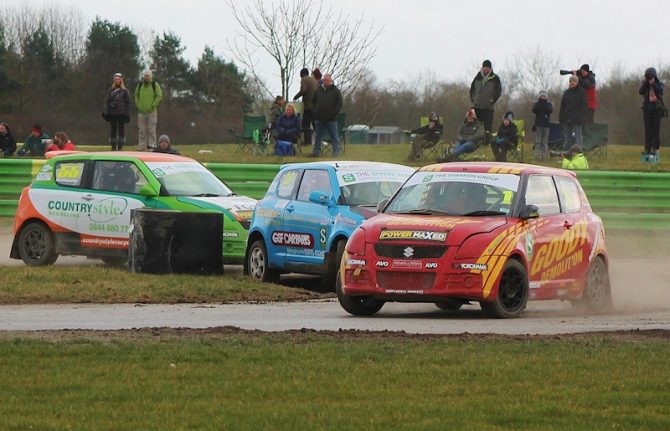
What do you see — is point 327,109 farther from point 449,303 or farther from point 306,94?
point 449,303

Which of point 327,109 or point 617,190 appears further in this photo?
point 327,109

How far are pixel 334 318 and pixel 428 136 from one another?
1910 cm

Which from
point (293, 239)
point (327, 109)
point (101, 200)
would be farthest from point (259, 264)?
point (327, 109)

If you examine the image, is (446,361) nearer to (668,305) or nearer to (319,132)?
(668,305)

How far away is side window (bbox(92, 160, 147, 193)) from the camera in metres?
20.3

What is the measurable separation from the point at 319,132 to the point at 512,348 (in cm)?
2114

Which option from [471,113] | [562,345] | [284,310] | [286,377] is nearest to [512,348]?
[562,345]

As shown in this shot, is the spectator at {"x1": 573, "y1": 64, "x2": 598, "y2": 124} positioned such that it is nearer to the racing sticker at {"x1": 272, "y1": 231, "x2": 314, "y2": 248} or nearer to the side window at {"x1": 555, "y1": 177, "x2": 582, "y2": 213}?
the racing sticker at {"x1": 272, "y1": 231, "x2": 314, "y2": 248}

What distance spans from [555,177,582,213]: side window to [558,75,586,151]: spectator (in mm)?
14038

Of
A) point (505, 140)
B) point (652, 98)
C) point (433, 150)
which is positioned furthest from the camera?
point (433, 150)

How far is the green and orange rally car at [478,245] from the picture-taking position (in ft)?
44.7

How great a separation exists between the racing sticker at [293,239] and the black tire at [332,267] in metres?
0.47

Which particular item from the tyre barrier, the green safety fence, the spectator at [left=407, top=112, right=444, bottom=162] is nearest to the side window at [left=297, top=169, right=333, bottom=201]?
the tyre barrier

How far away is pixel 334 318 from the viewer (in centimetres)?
1412
